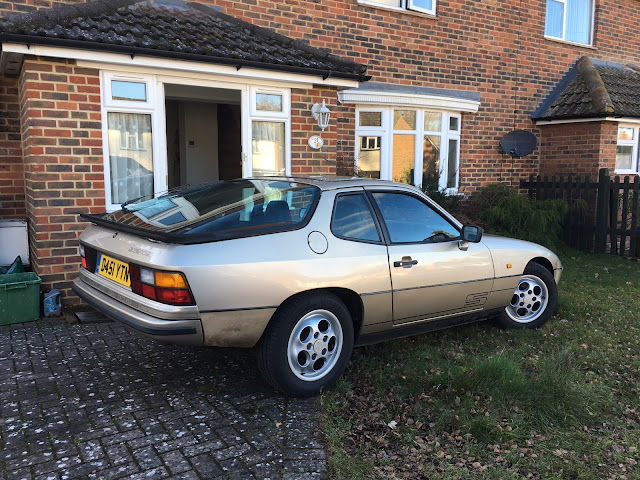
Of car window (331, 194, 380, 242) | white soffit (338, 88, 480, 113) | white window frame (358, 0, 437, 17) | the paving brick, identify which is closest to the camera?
the paving brick

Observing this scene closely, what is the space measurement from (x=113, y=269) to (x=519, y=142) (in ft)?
30.2

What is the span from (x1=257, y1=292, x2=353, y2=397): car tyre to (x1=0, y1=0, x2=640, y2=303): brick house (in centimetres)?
339

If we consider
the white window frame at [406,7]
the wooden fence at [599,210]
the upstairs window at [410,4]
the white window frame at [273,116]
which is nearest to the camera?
the white window frame at [273,116]

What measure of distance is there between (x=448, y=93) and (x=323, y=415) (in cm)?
772

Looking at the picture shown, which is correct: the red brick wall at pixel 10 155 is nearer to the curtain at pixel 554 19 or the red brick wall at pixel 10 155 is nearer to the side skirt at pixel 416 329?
the side skirt at pixel 416 329

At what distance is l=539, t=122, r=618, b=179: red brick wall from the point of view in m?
10.6

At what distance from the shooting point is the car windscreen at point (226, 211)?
11.5 feet

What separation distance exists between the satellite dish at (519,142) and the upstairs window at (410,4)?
294cm

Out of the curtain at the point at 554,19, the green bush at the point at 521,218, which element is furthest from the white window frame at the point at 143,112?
the curtain at the point at 554,19

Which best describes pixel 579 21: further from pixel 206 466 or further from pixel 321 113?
pixel 206 466

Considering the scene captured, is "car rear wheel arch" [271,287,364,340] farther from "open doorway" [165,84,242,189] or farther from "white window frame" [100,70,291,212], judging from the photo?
"open doorway" [165,84,242,189]

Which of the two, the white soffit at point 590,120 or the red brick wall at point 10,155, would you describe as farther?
the white soffit at point 590,120

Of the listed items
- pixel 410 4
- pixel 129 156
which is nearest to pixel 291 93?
pixel 129 156

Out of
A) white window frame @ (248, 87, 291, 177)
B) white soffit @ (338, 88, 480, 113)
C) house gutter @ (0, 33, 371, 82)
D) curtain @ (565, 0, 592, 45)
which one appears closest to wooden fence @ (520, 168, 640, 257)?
white soffit @ (338, 88, 480, 113)
